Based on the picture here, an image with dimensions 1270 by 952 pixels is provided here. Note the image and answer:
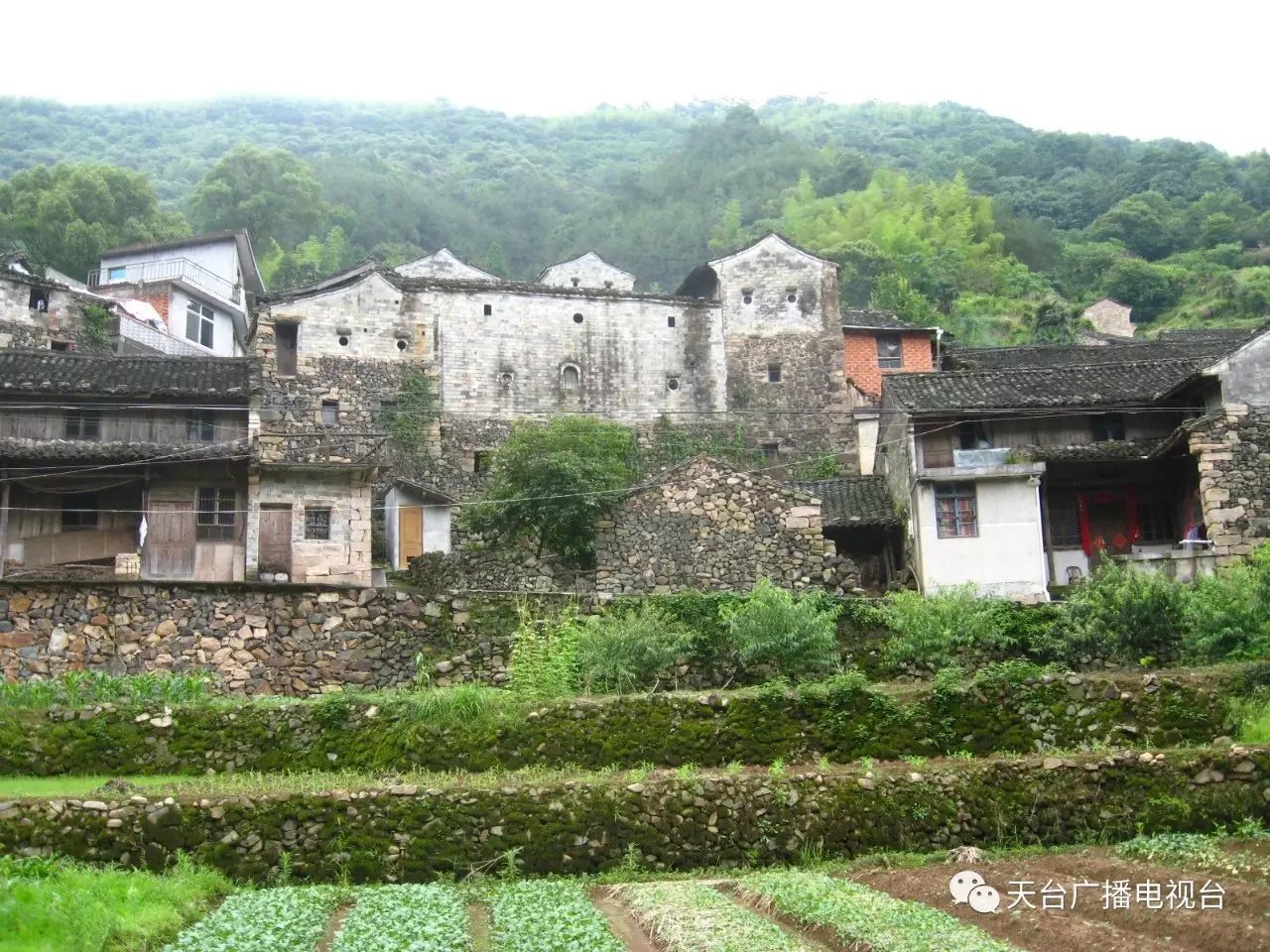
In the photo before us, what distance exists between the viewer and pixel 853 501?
33344 mm

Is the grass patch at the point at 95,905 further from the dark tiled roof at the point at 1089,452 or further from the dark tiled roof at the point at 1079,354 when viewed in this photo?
the dark tiled roof at the point at 1079,354

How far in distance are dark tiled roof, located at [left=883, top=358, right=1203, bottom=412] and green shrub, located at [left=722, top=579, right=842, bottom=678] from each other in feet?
31.6

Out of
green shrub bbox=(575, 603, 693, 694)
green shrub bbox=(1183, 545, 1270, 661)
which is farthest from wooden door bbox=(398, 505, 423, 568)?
green shrub bbox=(1183, 545, 1270, 661)

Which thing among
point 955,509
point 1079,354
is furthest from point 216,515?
point 1079,354

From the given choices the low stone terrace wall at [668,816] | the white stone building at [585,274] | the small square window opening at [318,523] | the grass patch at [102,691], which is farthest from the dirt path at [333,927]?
the white stone building at [585,274]

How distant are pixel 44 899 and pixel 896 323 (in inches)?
1503

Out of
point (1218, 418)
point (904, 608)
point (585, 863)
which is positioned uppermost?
point (1218, 418)

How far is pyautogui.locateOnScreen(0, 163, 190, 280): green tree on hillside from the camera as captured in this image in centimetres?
5628

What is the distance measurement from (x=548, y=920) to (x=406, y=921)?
1363 mm

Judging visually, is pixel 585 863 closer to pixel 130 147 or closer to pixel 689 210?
pixel 689 210

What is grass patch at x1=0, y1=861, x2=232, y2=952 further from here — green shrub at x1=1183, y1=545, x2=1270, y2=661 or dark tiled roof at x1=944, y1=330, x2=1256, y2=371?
dark tiled roof at x1=944, y1=330, x2=1256, y2=371

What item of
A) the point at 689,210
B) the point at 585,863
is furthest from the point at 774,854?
the point at 689,210

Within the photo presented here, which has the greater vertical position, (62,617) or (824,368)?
(824,368)

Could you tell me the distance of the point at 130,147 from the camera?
340ft
